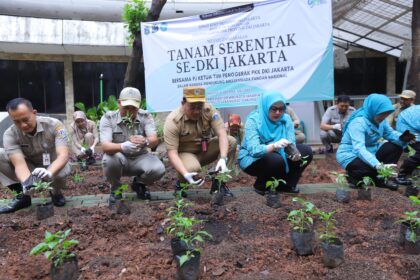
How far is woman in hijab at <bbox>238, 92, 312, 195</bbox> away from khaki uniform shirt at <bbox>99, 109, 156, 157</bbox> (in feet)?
3.11

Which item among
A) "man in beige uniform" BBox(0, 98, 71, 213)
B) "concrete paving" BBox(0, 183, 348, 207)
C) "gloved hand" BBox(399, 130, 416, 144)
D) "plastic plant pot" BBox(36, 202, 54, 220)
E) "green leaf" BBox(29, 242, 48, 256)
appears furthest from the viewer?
"gloved hand" BBox(399, 130, 416, 144)

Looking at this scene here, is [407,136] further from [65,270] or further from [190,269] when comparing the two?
[65,270]

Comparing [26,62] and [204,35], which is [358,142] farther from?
[26,62]

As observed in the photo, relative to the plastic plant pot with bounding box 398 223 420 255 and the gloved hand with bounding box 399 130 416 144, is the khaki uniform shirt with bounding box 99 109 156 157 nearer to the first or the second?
the plastic plant pot with bounding box 398 223 420 255

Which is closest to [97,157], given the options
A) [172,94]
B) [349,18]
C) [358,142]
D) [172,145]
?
[172,94]

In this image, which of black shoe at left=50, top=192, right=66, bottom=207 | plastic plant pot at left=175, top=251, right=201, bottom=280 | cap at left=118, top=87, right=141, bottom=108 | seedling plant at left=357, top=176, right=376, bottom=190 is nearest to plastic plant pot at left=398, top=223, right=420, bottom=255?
seedling plant at left=357, top=176, right=376, bottom=190

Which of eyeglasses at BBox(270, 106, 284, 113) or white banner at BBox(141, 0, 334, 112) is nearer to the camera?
eyeglasses at BBox(270, 106, 284, 113)

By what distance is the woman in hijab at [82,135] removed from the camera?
5683mm

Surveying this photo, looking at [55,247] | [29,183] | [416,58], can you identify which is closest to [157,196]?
[29,183]

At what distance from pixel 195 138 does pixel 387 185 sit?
208 cm

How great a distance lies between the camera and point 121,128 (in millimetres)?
3473

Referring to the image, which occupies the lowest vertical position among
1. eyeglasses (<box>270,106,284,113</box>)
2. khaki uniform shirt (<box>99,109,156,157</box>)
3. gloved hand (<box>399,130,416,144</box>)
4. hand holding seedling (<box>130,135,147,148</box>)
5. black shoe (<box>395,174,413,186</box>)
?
black shoe (<box>395,174,413,186</box>)

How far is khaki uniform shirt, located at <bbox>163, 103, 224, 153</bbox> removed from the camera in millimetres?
3312

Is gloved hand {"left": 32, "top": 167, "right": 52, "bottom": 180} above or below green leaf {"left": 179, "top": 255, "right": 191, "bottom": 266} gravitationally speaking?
above
